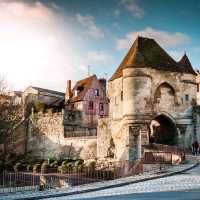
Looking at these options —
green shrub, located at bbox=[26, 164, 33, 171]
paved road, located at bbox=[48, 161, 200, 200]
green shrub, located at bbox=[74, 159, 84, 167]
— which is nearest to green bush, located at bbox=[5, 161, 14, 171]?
green shrub, located at bbox=[26, 164, 33, 171]

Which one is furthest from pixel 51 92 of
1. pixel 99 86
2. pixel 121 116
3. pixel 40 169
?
pixel 121 116

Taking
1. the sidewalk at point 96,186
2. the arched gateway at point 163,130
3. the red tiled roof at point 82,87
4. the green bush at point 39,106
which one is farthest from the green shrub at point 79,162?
the sidewalk at point 96,186

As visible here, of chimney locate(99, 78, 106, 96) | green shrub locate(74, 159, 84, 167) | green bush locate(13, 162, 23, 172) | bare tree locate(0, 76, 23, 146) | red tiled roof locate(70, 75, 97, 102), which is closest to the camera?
bare tree locate(0, 76, 23, 146)

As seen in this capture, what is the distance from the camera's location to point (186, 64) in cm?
3991

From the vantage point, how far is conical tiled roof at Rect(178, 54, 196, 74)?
129ft

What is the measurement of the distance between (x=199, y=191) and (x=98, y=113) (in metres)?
42.5

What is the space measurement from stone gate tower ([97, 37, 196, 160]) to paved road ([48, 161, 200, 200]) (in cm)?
1616

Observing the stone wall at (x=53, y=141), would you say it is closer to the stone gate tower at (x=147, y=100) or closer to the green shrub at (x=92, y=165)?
the green shrub at (x=92, y=165)

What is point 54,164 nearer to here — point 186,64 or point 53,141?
point 53,141

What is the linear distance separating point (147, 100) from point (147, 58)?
3780 mm

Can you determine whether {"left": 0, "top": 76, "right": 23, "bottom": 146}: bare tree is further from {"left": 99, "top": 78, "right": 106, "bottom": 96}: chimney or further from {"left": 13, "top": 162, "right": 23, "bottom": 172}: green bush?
{"left": 99, "top": 78, "right": 106, "bottom": 96}: chimney

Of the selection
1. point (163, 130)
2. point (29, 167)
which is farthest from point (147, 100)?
point (29, 167)

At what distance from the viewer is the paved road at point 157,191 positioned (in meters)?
14.6

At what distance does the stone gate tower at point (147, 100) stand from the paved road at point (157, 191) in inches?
636
